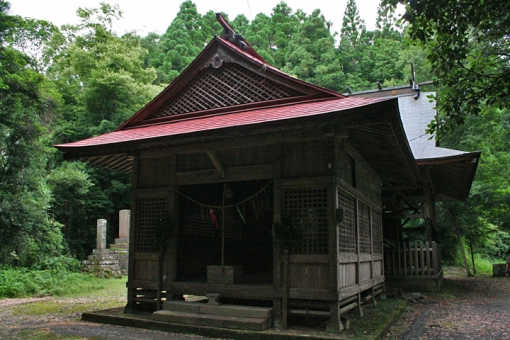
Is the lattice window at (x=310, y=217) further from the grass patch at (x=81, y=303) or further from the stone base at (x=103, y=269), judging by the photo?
the stone base at (x=103, y=269)

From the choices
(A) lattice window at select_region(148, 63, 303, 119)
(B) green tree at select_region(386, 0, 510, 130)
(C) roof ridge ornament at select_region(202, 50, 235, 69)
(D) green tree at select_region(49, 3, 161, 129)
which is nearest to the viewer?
(B) green tree at select_region(386, 0, 510, 130)

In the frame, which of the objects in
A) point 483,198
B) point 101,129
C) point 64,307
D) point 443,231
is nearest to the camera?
point 64,307

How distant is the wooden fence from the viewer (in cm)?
1360

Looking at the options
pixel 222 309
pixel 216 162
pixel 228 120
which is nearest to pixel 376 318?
pixel 222 309

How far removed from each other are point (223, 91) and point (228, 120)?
161cm

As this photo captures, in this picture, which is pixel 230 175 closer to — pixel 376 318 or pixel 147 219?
pixel 147 219

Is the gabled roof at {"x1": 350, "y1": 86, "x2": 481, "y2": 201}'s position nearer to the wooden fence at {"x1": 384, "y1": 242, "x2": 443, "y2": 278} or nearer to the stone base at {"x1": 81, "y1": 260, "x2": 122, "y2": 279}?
the wooden fence at {"x1": 384, "y1": 242, "x2": 443, "y2": 278}

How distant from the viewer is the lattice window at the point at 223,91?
9.16m

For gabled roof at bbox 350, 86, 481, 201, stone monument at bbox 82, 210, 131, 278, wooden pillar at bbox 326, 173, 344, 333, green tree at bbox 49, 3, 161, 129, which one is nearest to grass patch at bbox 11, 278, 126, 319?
stone monument at bbox 82, 210, 131, 278

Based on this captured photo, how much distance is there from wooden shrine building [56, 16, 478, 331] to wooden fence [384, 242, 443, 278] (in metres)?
2.41

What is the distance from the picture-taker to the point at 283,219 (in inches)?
299

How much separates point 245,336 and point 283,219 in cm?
209

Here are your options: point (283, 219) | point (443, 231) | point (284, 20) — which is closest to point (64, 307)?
point (283, 219)

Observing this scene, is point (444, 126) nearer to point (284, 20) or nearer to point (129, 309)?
point (129, 309)
